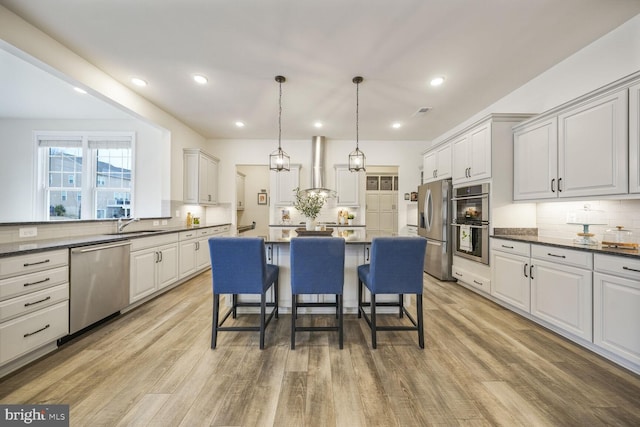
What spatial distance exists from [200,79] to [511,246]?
14.1 feet

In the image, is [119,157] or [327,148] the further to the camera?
[327,148]

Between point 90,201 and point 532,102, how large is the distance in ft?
22.9

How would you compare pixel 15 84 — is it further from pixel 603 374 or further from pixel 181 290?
pixel 603 374

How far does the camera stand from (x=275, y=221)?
5.64 m

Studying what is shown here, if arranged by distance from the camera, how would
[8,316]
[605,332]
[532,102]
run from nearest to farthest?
[8,316] < [605,332] < [532,102]

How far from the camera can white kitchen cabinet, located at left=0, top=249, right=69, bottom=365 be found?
168 centimetres

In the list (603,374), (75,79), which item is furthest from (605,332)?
(75,79)

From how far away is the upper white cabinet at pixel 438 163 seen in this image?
4.13 metres

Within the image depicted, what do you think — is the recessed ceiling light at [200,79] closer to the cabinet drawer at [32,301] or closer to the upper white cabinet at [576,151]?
the cabinet drawer at [32,301]

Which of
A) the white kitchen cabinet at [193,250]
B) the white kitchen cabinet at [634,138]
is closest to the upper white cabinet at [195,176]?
the white kitchen cabinet at [193,250]

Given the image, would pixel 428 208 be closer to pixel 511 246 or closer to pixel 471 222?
pixel 471 222

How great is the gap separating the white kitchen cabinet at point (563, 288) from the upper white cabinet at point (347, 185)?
347 centimetres

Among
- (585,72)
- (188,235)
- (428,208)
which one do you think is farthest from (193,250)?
(585,72)

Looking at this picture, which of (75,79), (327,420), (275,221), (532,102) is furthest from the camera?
(275,221)
